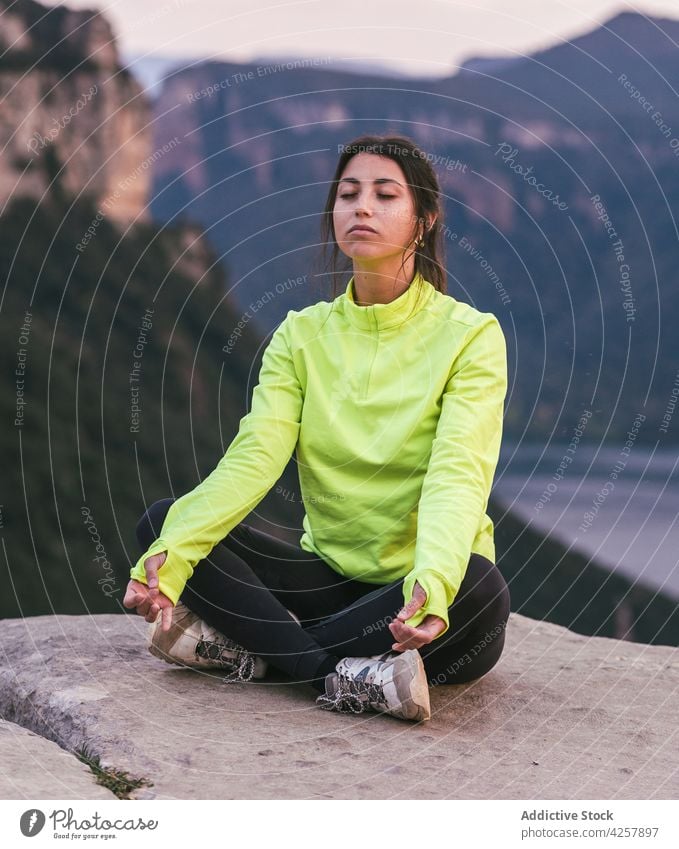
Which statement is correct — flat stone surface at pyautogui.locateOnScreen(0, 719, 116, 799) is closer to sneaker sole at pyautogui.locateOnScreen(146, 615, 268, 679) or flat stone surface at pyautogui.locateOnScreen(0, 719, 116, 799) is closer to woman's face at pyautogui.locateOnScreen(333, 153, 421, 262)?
sneaker sole at pyautogui.locateOnScreen(146, 615, 268, 679)

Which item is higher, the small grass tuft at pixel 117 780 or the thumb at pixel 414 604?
the thumb at pixel 414 604

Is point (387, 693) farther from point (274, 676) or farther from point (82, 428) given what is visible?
point (82, 428)

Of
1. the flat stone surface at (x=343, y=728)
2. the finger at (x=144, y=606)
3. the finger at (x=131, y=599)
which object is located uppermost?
the finger at (x=131, y=599)

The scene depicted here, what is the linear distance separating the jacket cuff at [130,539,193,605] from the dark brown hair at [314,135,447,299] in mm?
1304

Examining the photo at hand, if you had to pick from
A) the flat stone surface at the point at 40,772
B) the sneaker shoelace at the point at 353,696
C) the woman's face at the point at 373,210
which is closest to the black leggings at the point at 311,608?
the sneaker shoelace at the point at 353,696

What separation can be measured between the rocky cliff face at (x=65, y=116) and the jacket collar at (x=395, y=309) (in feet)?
88.1

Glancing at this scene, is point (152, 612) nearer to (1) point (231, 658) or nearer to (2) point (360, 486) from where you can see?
(1) point (231, 658)

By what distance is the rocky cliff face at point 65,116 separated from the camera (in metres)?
32.2

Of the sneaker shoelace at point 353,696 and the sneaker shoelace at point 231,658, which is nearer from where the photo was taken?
the sneaker shoelace at point 353,696

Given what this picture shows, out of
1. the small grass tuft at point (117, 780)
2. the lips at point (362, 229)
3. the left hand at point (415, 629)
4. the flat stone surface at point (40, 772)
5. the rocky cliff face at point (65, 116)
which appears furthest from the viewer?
the rocky cliff face at point (65, 116)

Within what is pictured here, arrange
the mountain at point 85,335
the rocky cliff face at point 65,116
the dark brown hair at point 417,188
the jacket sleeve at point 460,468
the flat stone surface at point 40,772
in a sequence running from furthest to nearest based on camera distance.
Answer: the rocky cliff face at point 65,116 → the mountain at point 85,335 → the dark brown hair at point 417,188 → the jacket sleeve at point 460,468 → the flat stone surface at point 40,772

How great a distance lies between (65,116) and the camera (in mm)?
32969

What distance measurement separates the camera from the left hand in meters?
3.35

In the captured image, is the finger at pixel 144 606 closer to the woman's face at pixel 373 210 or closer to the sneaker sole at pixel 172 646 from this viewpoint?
the sneaker sole at pixel 172 646
